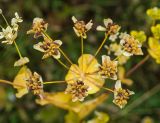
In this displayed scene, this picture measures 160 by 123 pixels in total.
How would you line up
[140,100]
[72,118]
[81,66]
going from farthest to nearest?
1. [140,100]
2. [72,118]
3. [81,66]

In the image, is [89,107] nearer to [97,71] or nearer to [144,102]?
[97,71]

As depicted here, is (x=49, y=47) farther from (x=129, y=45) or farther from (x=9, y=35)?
(x=129, y=45)

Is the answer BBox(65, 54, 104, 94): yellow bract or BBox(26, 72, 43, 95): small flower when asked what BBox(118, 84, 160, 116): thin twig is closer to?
BBox(65, 54, 104, 94): yellow bract

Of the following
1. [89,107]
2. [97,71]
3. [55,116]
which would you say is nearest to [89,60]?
[97,71]

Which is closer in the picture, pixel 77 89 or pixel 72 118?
pixel 77 89

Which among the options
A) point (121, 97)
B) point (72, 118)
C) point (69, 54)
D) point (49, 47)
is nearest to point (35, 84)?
point (49, 47)

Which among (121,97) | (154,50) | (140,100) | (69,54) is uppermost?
(69,54)

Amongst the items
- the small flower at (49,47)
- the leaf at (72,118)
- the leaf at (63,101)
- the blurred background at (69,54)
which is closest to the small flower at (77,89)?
the small flower at (49,47)

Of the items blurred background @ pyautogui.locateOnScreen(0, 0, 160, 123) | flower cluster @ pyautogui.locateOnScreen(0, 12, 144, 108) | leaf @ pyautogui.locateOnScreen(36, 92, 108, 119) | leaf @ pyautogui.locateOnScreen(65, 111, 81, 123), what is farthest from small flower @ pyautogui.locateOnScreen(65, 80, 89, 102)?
blurred background @ pyautogui.locateOnScreen(0, 0, 160, 123)
